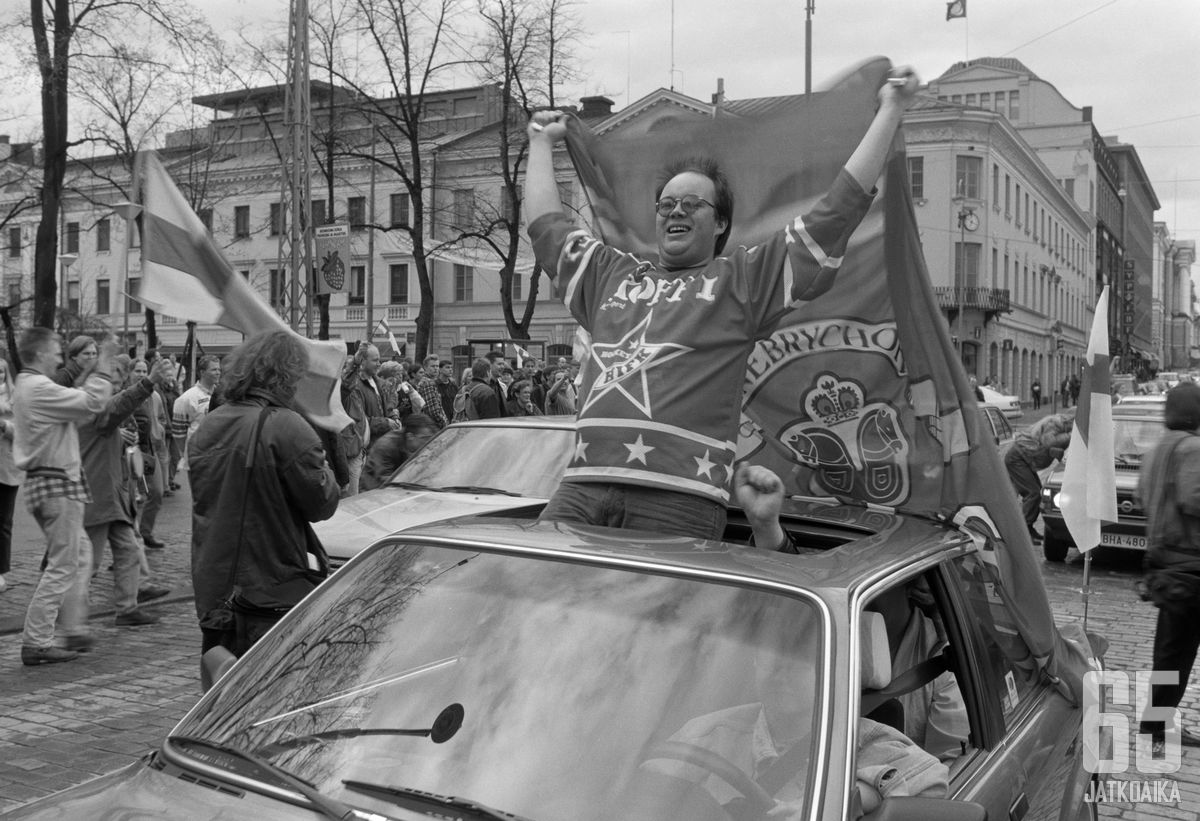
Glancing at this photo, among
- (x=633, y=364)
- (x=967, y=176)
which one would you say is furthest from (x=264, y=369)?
(x=967, y=176)

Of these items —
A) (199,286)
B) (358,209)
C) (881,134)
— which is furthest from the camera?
(358,209)

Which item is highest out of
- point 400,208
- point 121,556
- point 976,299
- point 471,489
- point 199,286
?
point 400,208

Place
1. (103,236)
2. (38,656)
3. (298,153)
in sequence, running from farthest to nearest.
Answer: (103,236) → (298,153) → (38,656)

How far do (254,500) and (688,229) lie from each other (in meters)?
2.14

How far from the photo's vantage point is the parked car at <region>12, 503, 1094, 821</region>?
7.57 ft

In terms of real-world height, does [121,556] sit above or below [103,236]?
below

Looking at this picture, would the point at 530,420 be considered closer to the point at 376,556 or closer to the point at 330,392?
the point at 330,392

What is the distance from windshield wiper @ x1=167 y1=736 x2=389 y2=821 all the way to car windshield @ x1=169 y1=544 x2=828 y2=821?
0.02 metres

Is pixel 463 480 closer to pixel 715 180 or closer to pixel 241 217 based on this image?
pixel 715 180

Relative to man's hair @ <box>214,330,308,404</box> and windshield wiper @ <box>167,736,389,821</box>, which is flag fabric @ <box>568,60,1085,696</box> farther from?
windshield wiper @ <box>167,736,389,821</box>

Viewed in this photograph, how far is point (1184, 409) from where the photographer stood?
5.70 meters

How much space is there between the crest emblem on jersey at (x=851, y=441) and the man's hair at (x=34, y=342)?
4.69 meters

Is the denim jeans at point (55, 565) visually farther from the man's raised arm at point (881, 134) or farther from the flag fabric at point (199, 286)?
the man's raised arm at point (881, 134)

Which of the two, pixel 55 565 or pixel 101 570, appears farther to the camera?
pixel 101 570
